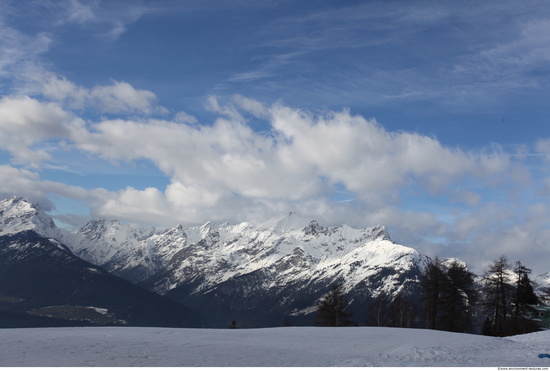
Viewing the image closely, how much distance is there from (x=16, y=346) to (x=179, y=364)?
30.1ft

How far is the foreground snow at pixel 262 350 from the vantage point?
870 inches

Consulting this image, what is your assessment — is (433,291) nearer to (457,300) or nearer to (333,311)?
(457,300)

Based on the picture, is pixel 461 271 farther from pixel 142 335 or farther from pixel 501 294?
pixel 142 335

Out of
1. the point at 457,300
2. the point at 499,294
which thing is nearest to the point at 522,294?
the point at 499,294

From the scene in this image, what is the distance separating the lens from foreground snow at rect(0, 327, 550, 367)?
72.5 ft

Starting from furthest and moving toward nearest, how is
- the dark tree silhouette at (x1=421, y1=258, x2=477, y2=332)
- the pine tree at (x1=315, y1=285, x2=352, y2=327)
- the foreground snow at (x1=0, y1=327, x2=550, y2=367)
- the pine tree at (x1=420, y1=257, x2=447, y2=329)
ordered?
the pine tree at (x1=315, y1=285, x2=352, y2=327)
the pine tree at (x1=420, y1=257, x2=447, y2=329)
the dark tree silhouette at (x1=421, y1=258, x2=477, y2=332)
the foreground snow at (x1=0, y1=327, x2=550, y2=367)

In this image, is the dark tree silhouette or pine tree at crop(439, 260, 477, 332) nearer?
pine tree at crop(439, 260, 477, 332)

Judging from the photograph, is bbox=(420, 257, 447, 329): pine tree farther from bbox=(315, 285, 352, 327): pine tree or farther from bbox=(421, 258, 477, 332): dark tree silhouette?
bbox=(315, 285, 352, 327): pine tree

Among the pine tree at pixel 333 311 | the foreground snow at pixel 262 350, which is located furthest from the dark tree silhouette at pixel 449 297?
the foreground snow at pixel 262 350

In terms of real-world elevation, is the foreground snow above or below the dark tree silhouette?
below

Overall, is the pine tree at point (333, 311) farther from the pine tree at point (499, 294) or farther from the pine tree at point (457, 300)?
the pine tree at point (499, 294)

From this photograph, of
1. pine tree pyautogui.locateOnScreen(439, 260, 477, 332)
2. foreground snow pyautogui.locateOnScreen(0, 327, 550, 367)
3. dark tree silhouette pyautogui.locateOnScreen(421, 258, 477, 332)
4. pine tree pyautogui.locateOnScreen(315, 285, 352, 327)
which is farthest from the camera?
pine tree pyautogui.locateOnScreen(315, 285, 352, 327)

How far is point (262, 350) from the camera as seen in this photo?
25.9 m

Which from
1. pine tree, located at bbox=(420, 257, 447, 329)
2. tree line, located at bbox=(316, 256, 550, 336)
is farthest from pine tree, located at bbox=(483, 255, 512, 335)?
pine tree, located at bbox=(420, 257, 447, 329)
